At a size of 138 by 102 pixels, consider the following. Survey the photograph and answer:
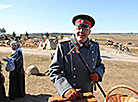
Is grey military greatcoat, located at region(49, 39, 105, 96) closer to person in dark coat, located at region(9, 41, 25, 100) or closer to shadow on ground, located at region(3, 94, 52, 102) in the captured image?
person in dark coat, located at region(9, 41, 25, 100)

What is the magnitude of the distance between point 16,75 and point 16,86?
40cm

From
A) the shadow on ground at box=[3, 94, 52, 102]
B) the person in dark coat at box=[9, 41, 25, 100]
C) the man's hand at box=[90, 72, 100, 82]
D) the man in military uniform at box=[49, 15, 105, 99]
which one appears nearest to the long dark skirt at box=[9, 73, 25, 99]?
the person in dark coat at box=[9, 41, 25, 100]

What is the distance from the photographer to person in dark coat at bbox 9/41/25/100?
14.0 feet

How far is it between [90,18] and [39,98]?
3.84m

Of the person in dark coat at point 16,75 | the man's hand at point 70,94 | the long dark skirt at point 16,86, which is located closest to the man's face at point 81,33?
the man's hand at point 70,94

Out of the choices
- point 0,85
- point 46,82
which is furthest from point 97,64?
point 46,82

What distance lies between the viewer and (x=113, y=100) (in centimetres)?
194

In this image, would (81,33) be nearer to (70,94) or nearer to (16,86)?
(70,94)

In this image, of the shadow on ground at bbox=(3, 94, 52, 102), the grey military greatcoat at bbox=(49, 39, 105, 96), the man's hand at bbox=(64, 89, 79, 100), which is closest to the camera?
the man's hand at bbox=(64, 89, 79, 100)

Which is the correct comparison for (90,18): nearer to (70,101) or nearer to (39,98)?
(70,101)

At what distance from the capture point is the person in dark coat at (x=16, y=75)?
426 cm

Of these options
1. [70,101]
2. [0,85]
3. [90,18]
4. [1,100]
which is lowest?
[1,100]

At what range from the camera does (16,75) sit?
4.38 m

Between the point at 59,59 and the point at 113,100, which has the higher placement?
the point at 59,59
